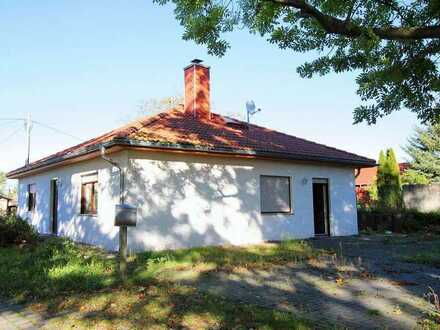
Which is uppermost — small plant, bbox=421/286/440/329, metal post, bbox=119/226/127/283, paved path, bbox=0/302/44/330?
metal post, bbox=119/226/127/283

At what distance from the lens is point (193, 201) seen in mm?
12195

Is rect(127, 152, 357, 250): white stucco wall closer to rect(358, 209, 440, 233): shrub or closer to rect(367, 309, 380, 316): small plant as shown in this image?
rect(358, 209, 440, 233): shrub

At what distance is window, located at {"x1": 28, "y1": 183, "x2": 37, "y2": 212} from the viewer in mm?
18797

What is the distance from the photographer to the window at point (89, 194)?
43.1 feet

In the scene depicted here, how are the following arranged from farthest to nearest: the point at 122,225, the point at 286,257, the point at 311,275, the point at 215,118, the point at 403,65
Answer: the point at 215,118 → the point at 286,257 → the point at 311,275 → the point at 122,225 → the point at 403,65

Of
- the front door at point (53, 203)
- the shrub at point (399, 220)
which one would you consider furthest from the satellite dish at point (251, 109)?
the front door at point (53, 203)

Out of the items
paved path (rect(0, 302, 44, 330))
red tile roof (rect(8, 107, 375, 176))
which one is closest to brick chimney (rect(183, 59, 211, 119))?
red tile roof (rect(8, 107, 375, 176))

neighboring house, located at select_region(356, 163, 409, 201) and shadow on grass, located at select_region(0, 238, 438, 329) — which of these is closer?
shadow on grass, located at select_region(0, 238, 438, 329)

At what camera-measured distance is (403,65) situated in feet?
17.9

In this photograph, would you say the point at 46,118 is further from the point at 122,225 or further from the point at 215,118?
the point at 122,225

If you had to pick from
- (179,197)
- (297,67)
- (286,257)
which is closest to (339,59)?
(297,67)

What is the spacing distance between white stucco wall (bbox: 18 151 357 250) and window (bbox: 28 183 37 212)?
137 inches

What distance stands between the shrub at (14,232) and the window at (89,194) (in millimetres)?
1788

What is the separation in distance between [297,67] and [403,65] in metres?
1.60
